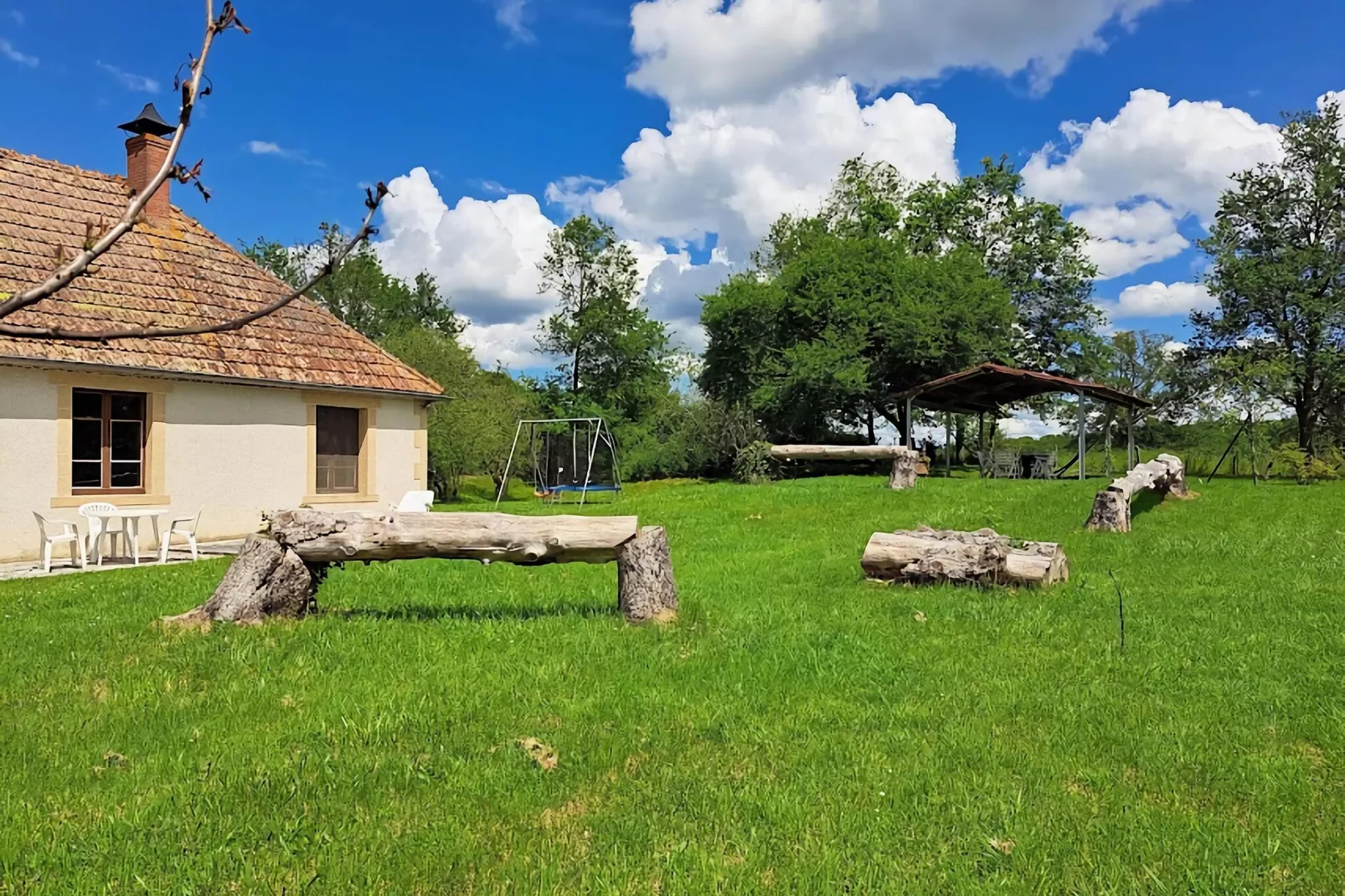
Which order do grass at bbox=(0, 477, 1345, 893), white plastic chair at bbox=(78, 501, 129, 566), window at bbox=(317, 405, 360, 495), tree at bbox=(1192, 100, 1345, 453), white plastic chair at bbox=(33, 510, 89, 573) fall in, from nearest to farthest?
grass at bbox=(0, 477, 1345, 893) → white plastic chair at bbox=(33, 510, 89, 573) → white plastic chair at bbox=(78, 501, 129, 566) → window at bbox=(317, 405, 360, 495) → tree at bbox=(1192, 100, 1345, 453)

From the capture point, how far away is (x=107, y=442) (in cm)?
1291

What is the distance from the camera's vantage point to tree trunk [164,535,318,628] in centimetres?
655

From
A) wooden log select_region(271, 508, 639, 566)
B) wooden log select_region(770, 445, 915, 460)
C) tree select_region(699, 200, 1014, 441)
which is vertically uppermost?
tree select_region(699, 200, 1014, 441)

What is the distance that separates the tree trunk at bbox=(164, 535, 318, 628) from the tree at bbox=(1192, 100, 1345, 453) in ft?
94.8

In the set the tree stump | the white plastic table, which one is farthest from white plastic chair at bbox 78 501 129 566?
the tree stump

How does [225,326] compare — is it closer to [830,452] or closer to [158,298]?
[158,298]

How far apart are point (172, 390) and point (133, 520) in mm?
2241

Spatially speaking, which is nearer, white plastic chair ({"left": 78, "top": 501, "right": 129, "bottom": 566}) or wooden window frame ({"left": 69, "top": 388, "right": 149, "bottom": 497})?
white plastic chair ({"left": 78, "top": 501, "right": 129, "bottom": 566})

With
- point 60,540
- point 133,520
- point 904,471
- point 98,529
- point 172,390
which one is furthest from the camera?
point 904,471

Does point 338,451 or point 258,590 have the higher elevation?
point 338,451

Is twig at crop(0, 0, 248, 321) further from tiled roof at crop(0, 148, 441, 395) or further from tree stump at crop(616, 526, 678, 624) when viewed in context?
tiled roof at crop(0, 148, 441, 395)

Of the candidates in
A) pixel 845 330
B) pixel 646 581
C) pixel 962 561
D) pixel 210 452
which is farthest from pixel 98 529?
pixel 845 330

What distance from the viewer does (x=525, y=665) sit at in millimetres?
5496

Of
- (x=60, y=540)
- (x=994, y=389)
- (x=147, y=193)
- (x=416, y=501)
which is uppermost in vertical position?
(x=994, y=389)
